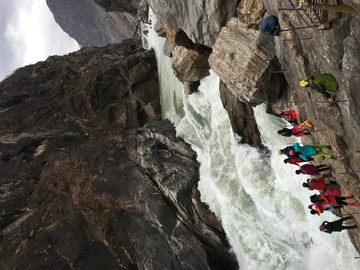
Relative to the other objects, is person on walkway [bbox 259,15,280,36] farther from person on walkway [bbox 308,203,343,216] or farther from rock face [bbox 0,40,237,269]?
rock face [bbox 0,40,237,269]

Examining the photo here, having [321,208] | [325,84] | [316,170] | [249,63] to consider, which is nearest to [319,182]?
[316,170]

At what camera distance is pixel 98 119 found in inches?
1166

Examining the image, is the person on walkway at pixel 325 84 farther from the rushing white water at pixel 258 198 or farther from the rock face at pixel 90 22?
the rock face at pixel 90 22

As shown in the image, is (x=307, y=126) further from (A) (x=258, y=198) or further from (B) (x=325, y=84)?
(A) (x=258, y=198)

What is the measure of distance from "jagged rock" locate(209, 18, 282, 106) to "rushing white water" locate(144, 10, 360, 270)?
6.28ft

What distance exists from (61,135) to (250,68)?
67.1ft

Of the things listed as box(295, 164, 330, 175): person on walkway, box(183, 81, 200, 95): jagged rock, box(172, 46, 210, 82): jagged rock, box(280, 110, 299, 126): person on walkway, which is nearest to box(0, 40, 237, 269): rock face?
box(183, 81, 200, 95): jagged rock

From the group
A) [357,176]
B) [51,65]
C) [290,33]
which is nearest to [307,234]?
[357,176]

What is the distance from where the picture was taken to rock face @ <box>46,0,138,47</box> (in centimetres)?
8284

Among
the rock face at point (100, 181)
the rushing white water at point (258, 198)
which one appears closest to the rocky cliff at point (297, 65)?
the rushing white water at point (258, 198)

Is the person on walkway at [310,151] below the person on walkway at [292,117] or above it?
below

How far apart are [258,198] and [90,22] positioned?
360ft

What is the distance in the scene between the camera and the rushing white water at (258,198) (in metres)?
12.9

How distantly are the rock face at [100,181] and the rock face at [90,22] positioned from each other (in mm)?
47183
